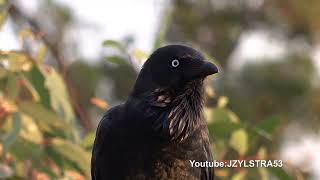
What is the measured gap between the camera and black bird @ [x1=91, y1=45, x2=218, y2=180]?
2.90 metres

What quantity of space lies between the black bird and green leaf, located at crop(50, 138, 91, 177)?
1.48 feet

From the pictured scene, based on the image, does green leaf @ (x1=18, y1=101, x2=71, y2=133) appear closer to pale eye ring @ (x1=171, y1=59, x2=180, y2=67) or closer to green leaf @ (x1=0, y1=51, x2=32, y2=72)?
green leaf @ (x1=0, y1=51, x2=32, y2=72)

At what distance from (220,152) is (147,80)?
980 millimetres

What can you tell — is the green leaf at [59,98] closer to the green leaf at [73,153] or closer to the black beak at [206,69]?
the green leaf at [73,153]

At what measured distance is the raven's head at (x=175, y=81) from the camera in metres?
2.90

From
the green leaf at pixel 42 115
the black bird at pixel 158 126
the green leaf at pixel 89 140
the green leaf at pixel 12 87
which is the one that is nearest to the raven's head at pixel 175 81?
the black bird at pixel 158 126

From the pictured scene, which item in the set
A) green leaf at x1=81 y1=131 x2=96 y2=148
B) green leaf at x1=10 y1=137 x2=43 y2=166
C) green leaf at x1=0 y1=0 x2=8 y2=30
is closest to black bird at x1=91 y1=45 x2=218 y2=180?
green leaf at x1=81 y1=131 x2=96 y2=148

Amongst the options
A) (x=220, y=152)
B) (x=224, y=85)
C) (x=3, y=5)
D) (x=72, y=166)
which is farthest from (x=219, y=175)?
(x=224, y=85)

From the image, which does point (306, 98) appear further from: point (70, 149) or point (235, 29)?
point (70, 149)

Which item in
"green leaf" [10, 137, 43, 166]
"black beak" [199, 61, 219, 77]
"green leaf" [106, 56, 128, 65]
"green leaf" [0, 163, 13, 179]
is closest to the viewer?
"black beak" [199, 61, 219, 77]

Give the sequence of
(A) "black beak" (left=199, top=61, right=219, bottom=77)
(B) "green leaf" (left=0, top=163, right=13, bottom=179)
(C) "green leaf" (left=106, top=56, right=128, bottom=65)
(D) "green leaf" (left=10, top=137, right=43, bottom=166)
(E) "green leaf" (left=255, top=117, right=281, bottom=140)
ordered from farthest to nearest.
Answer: (C) "green leaf" (left=106, top=56, right=128, bottom=65), (E) "green leaf" (left=255, top=117, right=281, bottom=140), (D) "green leaf" (left=10, top=137, right=43, bottom=166), (B) "green leaf" (left=0, top=163, right=13, bottom=179), (A) "black beak" (left=199, top=61, right=219, bottom=77)

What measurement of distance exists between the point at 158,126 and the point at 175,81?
194 mm

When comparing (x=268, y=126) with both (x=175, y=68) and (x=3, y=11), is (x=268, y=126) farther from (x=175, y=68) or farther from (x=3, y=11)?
(x=3, y=11)

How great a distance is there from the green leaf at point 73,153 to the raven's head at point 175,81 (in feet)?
2.04
